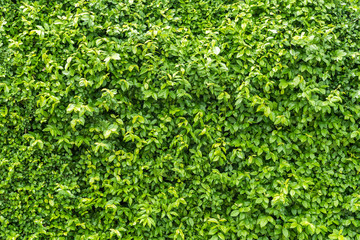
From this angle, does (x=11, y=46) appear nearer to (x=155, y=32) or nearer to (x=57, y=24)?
(x=57, y=24)

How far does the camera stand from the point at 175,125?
3463 millimetres

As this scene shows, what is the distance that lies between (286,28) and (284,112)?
0.94m

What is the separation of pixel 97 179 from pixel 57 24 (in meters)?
1.70

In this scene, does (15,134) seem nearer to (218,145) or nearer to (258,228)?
(218,145)

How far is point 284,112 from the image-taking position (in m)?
3.38

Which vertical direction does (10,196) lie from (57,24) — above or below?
below

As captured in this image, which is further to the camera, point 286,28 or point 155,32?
point 286,28

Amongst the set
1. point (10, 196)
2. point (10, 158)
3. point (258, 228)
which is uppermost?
point (10, 158)

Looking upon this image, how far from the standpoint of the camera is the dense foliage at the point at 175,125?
3.28m

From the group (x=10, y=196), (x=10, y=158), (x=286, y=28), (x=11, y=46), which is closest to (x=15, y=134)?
(x=10, y=158)

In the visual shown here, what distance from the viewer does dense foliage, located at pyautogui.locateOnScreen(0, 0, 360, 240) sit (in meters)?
3.28

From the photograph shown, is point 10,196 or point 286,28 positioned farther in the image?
point 286,28

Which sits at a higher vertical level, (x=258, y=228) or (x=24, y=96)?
(x=24, y=96)

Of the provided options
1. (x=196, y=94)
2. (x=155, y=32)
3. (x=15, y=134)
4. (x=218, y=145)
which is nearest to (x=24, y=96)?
(x=15, y=134)
